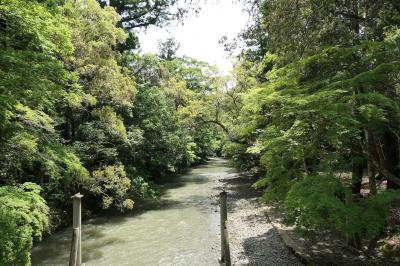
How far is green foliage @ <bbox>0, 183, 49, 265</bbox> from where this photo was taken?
21.3 feet

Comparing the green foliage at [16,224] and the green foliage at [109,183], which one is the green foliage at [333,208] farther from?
the green foliage at [109,183]

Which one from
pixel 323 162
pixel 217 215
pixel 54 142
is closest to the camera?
pixel 323 162

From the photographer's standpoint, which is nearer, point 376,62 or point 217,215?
point 376,62

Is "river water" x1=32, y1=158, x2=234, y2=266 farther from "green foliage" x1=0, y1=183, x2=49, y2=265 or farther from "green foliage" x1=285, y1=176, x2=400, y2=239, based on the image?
"green foliage" x1=285, y1=176, x2=400, y2=239

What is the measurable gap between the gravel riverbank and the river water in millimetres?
751

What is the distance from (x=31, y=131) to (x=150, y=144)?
1435cm

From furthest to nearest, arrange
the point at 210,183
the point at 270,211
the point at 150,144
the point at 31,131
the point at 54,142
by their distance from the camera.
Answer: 1. the point at 210,183
2. the point at 150,144
3. the point at 270,211
4. the point at 54,142
5. the point at 31,131

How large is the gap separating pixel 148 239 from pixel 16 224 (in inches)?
275

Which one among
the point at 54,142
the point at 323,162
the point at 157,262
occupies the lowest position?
the point at 157,262

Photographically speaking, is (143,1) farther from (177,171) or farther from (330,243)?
(330,243)

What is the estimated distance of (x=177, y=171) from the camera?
120 feet

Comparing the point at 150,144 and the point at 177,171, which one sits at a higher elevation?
the point at 150,144

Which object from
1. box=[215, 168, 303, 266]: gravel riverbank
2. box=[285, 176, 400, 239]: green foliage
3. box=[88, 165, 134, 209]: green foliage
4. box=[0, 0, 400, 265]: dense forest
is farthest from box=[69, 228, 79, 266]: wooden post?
box=[88, 165, 134, 209]: green foliage

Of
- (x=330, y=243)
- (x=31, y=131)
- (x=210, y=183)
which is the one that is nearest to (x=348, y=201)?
(x=330, y=243)
